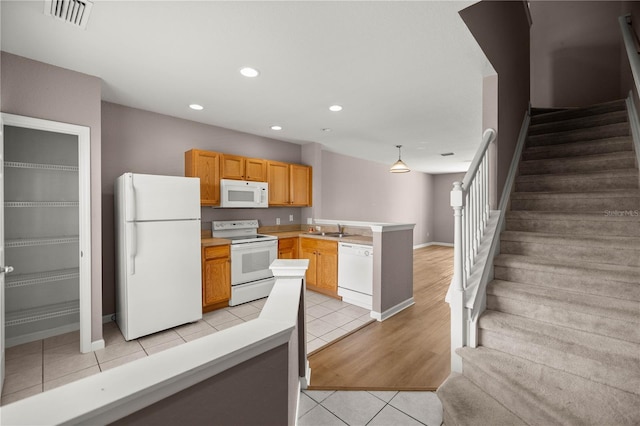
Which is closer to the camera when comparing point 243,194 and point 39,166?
point 39,166

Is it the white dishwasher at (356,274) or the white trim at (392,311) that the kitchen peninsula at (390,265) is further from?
the white dishwasher at (356,274)

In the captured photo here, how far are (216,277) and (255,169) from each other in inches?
70.5

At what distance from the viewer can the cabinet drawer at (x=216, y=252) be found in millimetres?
3559

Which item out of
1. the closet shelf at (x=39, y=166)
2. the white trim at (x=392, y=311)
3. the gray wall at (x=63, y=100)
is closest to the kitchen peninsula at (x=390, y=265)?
the white trim at (x=392, y=311)

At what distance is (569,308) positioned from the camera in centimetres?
192

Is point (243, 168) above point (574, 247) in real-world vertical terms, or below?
above

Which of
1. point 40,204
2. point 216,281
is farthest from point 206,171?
point 40,204

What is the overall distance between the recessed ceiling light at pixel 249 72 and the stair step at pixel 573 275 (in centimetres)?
277

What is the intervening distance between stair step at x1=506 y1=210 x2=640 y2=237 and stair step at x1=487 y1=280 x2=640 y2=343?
0.68 meters

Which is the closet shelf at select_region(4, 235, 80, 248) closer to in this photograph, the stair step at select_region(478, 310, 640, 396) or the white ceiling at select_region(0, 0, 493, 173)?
the white ceiling at select_region(0, 0, 493, 173)

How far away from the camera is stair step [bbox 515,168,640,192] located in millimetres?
2498

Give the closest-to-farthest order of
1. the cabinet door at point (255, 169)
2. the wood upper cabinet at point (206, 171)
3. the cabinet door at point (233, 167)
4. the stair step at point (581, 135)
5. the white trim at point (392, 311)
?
the stair step at point (581, 135) → the white trim at point (392, 311) → the wood upper cabinet at point (206, 171) → the cabinet door at point (233, 167) → the cabinet door at point (255, 169)

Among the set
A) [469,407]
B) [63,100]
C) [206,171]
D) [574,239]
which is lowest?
[469,407]

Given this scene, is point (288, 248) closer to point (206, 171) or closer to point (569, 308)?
point (206, 171)
